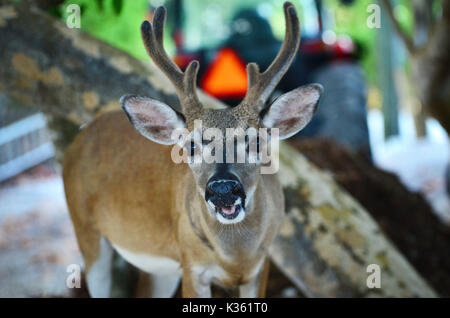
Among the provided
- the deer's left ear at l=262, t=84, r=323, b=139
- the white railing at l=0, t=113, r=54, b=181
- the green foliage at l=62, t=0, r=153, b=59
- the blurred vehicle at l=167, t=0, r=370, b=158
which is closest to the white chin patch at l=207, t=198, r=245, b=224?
the deer's left ear at l=262, t=84, r=323, b=139

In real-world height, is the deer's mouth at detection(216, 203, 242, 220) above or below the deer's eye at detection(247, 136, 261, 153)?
below

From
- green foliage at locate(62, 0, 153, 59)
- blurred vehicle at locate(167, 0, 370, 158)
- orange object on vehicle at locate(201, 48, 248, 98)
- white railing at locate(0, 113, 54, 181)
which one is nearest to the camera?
orange object on vehicle at locate(201, 48, 248, 98)

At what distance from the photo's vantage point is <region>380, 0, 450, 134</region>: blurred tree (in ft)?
13.9

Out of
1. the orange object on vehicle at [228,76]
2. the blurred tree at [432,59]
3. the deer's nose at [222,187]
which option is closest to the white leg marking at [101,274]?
the deer's nose at [222,187]

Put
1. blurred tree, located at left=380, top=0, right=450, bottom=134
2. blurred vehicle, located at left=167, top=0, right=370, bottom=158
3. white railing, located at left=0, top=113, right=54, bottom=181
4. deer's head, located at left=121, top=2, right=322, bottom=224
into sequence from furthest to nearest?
white railing, located at left=0, top=113, right=54, bottom=181, blurred vehicle, located at left=167, top=0, right=370, bottom=158, blurred tree, located at left=380, top=0, right=450, bottom=134, deer's head, located at left=121, top=2, right=322, bottom=224

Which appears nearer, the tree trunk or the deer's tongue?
the deer's tongue

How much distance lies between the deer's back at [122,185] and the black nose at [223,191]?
1.93 ft

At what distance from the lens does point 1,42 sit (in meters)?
3.33

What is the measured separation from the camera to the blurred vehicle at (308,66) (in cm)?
447

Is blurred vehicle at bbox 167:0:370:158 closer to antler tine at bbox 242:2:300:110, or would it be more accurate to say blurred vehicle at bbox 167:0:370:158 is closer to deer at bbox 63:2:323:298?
deer at bbox 63:2:323:298

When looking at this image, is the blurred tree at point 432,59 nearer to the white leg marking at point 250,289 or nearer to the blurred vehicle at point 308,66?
the blurred vehicle at point 308,66

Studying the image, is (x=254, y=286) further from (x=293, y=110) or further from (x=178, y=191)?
(x=293, y=110)
